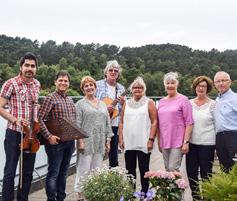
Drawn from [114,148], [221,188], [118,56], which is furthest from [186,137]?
[118,56]

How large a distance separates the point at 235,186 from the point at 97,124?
92.8 inches

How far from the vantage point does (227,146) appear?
515cm

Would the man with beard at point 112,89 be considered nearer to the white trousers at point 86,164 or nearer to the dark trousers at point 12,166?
the white trousers at point 86,164

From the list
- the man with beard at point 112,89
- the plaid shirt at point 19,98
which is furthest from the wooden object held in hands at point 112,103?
the plaid shirt at point 19,98

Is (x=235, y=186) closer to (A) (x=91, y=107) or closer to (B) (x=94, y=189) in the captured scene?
(B) (x=94, y=189)

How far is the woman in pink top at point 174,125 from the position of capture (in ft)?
17.3

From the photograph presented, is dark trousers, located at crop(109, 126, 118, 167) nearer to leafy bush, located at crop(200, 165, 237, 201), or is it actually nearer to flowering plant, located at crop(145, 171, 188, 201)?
flowering plant, located at crop(145, 171, 188, 201)

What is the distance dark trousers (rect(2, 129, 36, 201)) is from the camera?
4.65m

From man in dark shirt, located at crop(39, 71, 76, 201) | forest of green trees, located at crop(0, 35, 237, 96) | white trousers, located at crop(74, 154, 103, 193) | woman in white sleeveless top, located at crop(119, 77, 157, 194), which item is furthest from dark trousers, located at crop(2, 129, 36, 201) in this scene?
forest of green trees, located at crop(0, 35, 237, 96)

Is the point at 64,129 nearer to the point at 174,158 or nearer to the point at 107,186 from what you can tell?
the point at 107,186

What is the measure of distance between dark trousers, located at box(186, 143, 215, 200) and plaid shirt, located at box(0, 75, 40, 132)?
189 centimetres

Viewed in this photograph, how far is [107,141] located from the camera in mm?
5641

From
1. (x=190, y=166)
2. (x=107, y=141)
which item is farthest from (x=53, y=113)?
(x=190, y=166)

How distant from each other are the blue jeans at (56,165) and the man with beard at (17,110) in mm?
359
